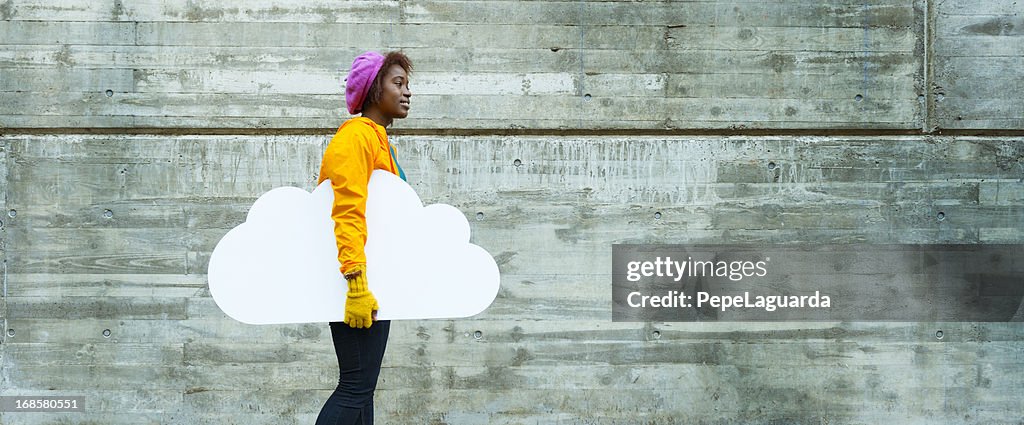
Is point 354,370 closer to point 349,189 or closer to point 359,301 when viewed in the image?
point 359,301

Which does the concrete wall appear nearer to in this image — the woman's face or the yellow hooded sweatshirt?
the woman's face

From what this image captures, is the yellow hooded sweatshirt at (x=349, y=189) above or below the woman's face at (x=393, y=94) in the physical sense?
below

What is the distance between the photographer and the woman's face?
308cm

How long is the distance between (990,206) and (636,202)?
1.68 m

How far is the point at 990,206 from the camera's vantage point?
4422 mm

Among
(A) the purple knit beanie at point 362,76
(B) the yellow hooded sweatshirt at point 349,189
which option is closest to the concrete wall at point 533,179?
(A) the purple knit beanie at point 362,76

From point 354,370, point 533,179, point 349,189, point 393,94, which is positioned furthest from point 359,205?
point 533,179

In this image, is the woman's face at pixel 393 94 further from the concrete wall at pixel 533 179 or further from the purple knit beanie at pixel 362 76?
the concrete wall at pixel 533 179

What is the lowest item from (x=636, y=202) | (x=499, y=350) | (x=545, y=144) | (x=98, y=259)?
(x=499, y=350)

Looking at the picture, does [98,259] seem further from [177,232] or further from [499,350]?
[499,350]

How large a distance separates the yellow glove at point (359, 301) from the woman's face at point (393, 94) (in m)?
0.56

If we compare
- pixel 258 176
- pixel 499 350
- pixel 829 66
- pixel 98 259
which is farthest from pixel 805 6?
pixel 98 259

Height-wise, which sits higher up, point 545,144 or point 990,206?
point 545,144

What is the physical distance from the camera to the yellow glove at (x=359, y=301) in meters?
2.85
